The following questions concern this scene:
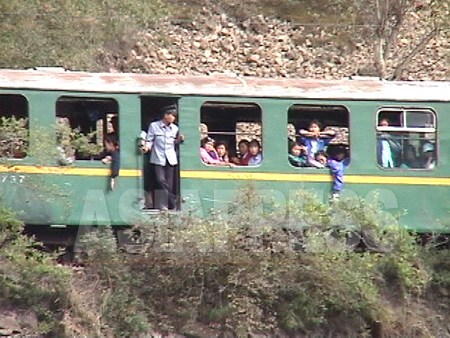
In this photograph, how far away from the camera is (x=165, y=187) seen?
58.0 feet

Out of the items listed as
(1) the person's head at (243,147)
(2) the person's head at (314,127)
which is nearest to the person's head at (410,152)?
(2) the person's head at (314,127)

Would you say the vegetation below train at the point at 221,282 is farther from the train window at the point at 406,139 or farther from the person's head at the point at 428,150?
the person's head at the point at 428,150

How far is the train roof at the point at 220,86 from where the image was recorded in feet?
58.0

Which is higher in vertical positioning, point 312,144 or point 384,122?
point 384,122

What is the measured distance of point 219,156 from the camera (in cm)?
1811

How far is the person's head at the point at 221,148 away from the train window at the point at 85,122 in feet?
4.92

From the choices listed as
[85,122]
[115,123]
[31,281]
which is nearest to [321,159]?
[115,123]

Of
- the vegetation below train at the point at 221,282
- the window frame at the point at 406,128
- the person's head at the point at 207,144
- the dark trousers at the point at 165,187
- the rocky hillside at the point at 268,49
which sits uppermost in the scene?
the rocky hillside at the point at 268,49

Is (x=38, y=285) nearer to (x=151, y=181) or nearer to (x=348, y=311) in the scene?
(x=151, y=181)

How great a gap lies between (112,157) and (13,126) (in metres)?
1.61

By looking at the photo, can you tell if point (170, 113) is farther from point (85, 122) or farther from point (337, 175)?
point (337, 175)

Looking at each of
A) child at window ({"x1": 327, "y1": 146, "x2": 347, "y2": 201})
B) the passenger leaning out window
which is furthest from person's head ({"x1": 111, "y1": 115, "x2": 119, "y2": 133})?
the passenger leaning out window

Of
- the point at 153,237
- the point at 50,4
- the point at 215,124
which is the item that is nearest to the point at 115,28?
the point at 50,4

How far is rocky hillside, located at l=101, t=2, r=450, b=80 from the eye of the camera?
36.7 meters
